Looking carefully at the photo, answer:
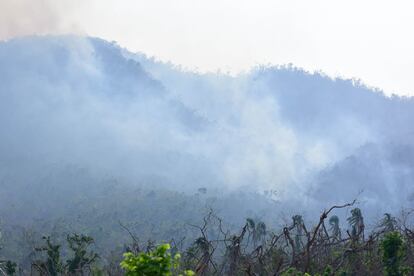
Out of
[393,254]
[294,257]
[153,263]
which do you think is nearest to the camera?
[153,263]

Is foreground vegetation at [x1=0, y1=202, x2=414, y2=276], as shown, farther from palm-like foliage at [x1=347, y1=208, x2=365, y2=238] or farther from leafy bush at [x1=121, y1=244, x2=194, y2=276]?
palm-like foliage at [x1=347, y1=208, x2=365, y2=238]

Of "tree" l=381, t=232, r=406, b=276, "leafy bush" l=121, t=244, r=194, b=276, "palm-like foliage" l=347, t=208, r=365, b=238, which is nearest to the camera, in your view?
"leafy bush" l=121, t=244, r=194, b=276

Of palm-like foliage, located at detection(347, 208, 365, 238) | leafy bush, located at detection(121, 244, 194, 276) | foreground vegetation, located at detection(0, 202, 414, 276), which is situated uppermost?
palm-like foliage, located at detection(347, 208, 365, 238)

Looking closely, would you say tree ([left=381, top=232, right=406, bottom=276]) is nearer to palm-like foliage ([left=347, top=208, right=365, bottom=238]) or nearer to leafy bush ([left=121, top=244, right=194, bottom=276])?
palm-like foliage ([left=347, top=208, right=365, bottom=238])

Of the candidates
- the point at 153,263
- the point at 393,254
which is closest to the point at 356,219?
the point at 393,254

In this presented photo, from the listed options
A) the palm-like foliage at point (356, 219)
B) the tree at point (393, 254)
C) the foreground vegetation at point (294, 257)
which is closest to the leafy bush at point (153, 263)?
the foreground vegetation at point (294, 257)

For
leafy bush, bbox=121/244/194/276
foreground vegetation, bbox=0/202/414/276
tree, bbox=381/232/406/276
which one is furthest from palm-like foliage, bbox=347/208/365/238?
leafy bush, bbox=121/244/194/276

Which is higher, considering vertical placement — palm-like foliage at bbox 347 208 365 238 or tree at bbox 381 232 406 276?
palm-like foliage at bbox 347 208 365 238

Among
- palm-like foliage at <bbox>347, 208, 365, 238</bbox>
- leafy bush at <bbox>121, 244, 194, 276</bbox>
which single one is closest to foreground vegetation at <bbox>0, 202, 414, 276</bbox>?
leafy bush at <bbox>121, 244, 194, 276</bbox>

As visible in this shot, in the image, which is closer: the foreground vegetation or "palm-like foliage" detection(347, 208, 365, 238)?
the foreground vegetation

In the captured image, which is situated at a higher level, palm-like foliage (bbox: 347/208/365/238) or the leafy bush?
palm-like foliage (bbox: 347/208/365/238)

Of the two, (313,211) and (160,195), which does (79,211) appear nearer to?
(160,195)

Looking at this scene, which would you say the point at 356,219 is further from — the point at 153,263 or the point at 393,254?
the point at 153,263

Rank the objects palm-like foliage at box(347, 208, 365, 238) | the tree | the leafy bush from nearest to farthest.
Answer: the leafy bush → the tree → palm-like foliage at box(347, 208, 365, 238)
